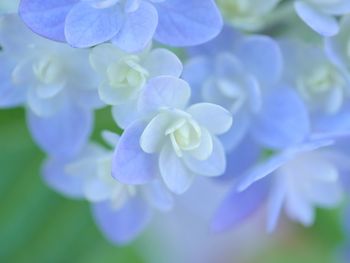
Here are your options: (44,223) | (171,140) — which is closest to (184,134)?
(171,140)

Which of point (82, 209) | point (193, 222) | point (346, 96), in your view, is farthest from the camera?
point (193, 222)

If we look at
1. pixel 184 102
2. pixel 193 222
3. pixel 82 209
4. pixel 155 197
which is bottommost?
pixel 193 222

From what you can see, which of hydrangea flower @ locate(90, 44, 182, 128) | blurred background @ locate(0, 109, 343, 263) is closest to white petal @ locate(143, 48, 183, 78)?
hydrangea flower @ locate(90, 44, 182, 128)

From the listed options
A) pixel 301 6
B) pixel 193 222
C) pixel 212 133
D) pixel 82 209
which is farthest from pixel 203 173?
pixel 193 222

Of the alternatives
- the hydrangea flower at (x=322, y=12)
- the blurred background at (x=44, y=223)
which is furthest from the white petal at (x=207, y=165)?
the blurred background at (x=44, y=223)

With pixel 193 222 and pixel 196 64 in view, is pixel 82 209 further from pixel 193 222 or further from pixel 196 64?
pixel 193 222
